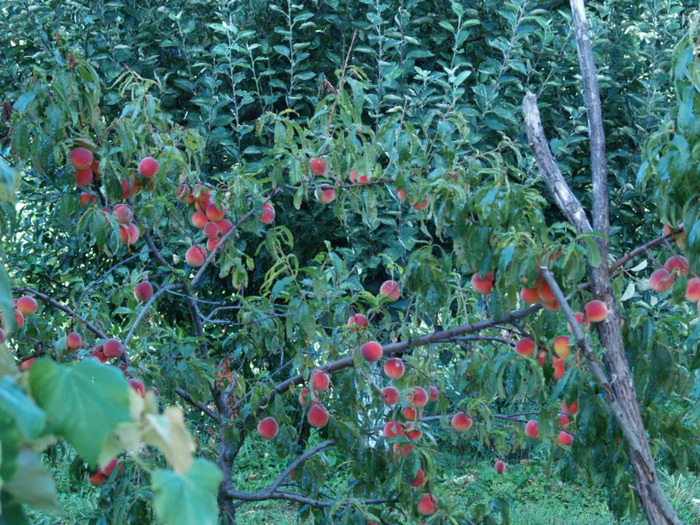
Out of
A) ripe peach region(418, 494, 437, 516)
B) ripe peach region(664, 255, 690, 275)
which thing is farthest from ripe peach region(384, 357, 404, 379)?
ripe peach region(664, 255, 690, 275)

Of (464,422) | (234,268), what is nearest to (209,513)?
(464,422)

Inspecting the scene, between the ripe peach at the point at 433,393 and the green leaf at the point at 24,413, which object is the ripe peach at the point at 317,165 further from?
the green leaf at the point at 24,413

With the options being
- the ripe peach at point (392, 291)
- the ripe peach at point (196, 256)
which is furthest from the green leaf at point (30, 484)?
the ripe peach at point (196, 256)

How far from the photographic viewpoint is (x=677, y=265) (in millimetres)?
1538

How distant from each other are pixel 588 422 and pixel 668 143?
1.77 feet

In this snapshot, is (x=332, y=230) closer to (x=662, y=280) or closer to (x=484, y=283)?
(x=484, y=283)

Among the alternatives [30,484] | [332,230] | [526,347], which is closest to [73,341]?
[526,347]

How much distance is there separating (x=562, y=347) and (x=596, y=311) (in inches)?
7.6

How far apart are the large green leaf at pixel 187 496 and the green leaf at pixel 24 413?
0.23 ft

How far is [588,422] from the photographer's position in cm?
152

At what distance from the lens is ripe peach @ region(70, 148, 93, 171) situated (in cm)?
179

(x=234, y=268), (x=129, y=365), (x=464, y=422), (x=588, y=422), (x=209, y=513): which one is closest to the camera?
(x=209, y=513)

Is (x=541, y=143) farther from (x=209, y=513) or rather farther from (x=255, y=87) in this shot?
(x=255, y=87)

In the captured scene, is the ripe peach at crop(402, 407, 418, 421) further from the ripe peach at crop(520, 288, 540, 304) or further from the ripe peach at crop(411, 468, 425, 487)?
the ripe peach at crop(520, 288, 540, 304)
